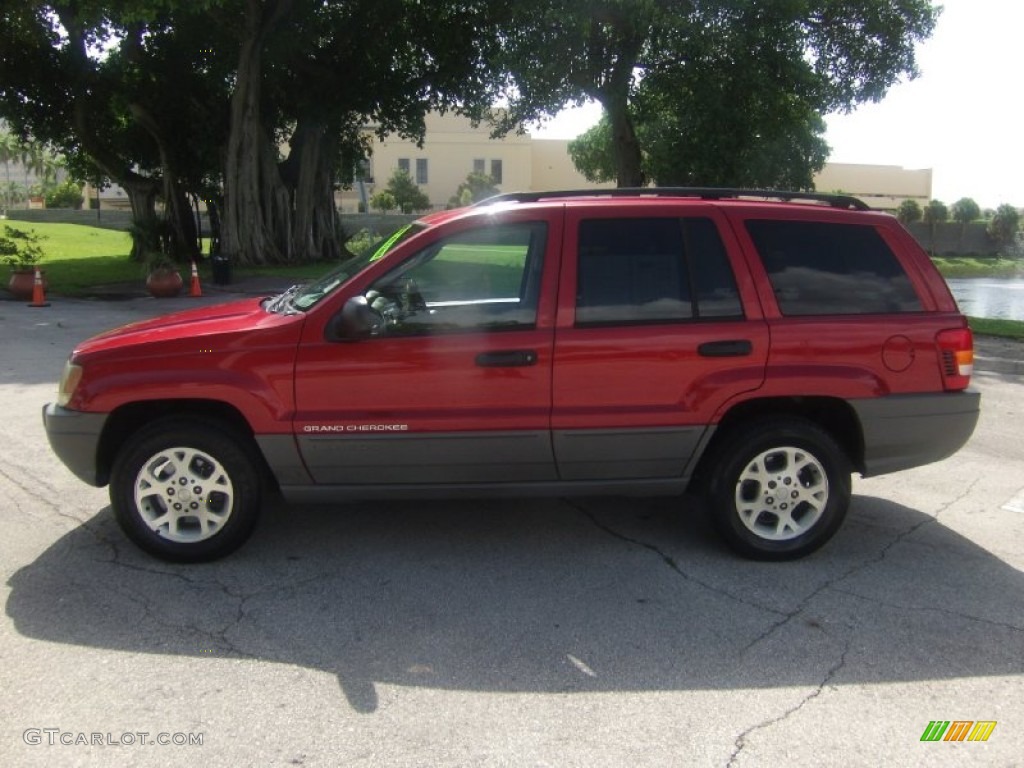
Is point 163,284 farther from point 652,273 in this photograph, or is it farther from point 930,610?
point 930,610

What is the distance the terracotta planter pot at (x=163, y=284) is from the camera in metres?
18.0

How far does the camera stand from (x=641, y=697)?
3236mm

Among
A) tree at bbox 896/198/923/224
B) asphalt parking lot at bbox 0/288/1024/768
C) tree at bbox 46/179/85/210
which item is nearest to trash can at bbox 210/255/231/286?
asphalt parking lot at bbox 0/288/1024/768

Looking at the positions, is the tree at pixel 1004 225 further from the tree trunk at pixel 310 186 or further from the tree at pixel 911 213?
the tree trunk at pixel 310 186

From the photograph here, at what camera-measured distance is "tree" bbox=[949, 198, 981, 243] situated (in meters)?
42.9

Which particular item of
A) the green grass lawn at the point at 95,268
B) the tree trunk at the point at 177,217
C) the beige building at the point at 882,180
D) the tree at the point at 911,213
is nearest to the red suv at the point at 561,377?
the green grass lawn at the point at 95,268

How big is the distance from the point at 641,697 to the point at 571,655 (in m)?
0.38

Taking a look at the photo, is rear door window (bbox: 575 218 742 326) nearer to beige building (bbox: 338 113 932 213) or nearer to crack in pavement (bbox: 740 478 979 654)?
crack in pavement (bbox: 740 478 979 654)

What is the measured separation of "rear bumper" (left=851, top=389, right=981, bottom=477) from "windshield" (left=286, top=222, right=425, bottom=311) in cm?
249

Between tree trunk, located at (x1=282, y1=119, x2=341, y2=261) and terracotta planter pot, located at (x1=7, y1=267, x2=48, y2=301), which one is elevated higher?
tree trunk, located at (x1=282, y1=119, x2=341, y2=261)

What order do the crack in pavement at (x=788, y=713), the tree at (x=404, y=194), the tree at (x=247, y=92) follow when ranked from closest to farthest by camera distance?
1. the crack in pavement at (x=788, y=713)
2. the tree at (x=247, y=92)
3. the tree at (x=404, y=194)

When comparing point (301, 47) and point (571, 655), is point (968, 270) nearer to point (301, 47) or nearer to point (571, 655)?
point (301, 47)

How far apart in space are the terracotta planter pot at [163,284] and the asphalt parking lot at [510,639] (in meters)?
13.5

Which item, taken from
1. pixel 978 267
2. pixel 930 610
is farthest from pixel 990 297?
pixel 930 610
